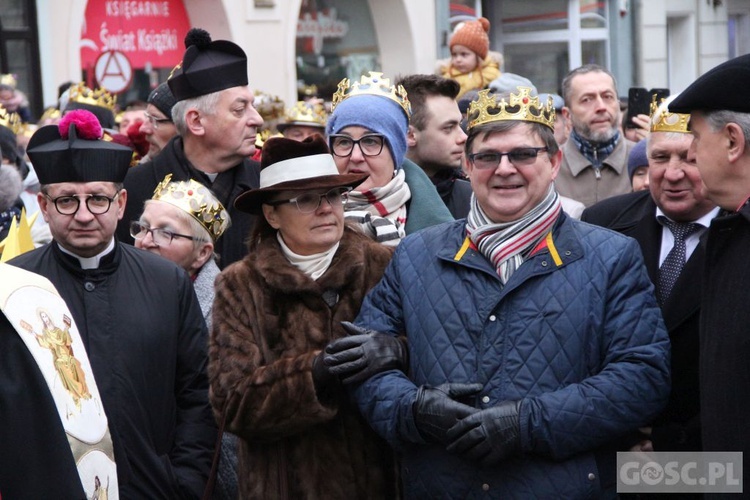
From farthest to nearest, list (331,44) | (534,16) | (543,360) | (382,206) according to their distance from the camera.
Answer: (534,16) < (331,44) < (382,206) < (543,360)

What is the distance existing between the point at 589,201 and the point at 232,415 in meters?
3.57

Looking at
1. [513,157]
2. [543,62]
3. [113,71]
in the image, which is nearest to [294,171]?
[513,157]

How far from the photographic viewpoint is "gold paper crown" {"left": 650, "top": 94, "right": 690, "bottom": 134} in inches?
159

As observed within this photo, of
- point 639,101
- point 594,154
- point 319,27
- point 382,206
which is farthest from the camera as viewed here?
point 319,27

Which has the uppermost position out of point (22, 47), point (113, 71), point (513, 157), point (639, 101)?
point (22, 47)

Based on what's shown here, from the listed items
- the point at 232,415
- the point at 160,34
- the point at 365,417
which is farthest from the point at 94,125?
the point at 160,34

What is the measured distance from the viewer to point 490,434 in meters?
3.16

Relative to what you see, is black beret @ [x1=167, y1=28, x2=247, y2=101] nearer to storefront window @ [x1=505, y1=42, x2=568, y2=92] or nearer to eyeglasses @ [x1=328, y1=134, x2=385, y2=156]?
eyeglasses @ [x1=328, y1=134, x2=385, y2=156]

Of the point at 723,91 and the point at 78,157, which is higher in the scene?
the point at 723,91

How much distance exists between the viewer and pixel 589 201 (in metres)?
6.75

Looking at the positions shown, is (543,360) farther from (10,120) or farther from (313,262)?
(10,120)

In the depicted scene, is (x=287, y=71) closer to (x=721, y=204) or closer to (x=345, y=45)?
(x=345, y=45)

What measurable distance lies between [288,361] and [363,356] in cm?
32

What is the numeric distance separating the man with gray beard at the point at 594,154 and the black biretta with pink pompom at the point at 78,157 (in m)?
3.27
